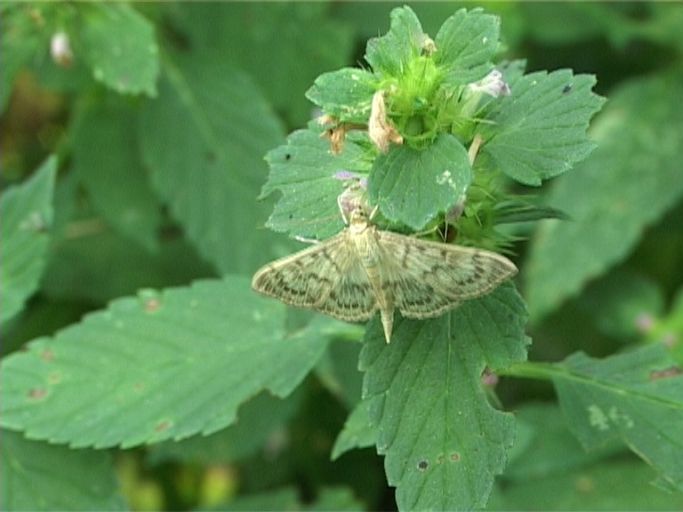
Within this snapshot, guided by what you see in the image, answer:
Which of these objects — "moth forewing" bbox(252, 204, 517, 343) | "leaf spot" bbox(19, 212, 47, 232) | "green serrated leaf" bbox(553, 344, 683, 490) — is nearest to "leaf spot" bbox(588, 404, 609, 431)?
"green serrated leaf" bbox(553, 344, 683, 490)

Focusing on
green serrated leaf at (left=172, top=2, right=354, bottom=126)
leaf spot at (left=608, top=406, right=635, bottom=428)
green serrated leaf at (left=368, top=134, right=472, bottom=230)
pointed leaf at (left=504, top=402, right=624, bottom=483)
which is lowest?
pointed leaf at (left=504, top=402, right=624, bottom=483)

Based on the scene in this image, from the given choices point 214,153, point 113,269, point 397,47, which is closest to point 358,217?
point 397,47

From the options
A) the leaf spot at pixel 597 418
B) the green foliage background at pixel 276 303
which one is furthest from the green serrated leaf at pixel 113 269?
the leaf spot at pixel 597 418

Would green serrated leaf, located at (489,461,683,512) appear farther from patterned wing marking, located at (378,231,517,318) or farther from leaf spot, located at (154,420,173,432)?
patterned wing marking, located at (378,231,517,318)

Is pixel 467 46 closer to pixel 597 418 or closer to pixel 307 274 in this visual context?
pixel 307 274

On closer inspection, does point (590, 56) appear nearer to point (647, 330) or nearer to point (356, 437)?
point (647, 330)
